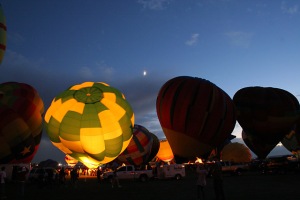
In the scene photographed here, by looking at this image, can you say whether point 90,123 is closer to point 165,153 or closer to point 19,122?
point 19,122

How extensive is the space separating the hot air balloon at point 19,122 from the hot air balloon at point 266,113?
21712mm

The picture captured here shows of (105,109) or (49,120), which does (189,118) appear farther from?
(49,120)

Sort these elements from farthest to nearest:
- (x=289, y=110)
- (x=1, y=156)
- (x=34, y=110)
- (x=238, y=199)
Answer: (x=289, y=110) → (x=34, y=110) → (x=1, y=156) → (x=238, y=199)

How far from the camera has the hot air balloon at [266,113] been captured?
34.8 m

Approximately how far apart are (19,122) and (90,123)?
25.9 ft

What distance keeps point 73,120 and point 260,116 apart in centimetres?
2060

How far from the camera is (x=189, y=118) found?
2775 centimetres

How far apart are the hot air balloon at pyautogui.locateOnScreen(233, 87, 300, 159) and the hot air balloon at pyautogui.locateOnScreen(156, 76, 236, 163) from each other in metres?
7.09

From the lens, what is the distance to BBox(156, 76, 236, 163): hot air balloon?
27.8 meters

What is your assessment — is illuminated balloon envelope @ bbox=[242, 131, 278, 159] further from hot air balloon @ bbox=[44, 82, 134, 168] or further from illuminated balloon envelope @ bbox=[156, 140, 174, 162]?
illuminated balloon envelope @ bbox=[156, 140, 174, 162]

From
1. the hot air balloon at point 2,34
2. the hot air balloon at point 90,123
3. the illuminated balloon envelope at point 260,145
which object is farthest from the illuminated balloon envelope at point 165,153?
the hot air balloon at point 2,34

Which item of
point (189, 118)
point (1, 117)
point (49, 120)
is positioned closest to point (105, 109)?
point (49, 120)

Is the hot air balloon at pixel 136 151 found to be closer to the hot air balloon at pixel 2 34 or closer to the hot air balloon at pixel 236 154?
the hot air balloon at pixel 236 154

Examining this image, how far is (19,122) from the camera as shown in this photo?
92.8 ft
